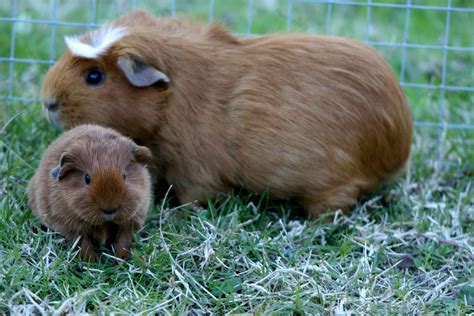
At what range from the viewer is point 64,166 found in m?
3.73

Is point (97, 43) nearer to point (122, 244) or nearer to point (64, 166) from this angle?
point (64, 166)

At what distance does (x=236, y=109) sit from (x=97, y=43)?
0.86 meters

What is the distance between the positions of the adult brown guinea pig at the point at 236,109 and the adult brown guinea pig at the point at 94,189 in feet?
1.35

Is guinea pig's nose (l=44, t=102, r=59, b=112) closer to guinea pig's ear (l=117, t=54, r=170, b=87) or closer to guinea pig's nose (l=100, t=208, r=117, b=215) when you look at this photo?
guinea pig's ear (l=117, t=54, r=170, b=87)

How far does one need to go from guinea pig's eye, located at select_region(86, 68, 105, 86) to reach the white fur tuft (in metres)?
0.10

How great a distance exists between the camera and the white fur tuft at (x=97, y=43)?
14.2 feet

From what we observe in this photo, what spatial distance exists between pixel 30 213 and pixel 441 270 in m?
2.22

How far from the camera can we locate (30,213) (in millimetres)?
4246

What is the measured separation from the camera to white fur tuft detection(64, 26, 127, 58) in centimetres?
432

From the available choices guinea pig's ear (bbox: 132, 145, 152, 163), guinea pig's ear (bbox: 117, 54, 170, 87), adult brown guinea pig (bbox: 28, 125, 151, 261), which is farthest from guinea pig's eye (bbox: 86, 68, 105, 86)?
guinea pig's ear (bbox: 132, 145, 152, 163)

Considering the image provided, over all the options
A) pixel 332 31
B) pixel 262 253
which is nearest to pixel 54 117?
pixel 262 253

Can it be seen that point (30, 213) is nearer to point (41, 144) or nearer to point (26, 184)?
point (26, 184)

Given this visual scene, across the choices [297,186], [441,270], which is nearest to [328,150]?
[297,186]

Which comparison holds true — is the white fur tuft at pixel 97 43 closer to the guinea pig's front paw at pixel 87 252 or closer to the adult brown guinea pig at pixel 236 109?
the adult brown guinea pig at pixel 236 109
